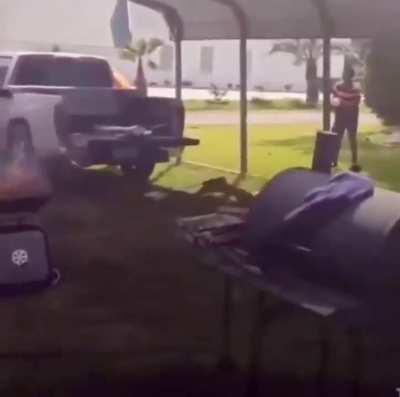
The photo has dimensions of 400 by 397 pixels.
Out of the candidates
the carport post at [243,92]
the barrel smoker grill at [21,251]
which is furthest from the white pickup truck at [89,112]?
the barrel smoker grill at [21,251]

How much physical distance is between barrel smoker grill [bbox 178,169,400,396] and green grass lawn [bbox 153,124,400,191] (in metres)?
5.43

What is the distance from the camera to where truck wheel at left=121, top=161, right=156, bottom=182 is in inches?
428

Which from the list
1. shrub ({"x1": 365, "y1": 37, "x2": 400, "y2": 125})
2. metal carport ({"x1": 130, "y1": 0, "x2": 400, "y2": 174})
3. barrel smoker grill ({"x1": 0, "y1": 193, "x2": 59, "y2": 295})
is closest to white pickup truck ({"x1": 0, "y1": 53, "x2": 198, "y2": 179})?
metal carport ({"x1": 130, "y1": 0, "x2": 400, "y2": 174})

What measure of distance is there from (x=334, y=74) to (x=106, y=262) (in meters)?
8.31

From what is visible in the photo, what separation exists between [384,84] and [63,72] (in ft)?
26.0

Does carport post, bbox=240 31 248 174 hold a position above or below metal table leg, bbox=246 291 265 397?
above

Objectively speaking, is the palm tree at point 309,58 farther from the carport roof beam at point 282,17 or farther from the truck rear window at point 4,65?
the truck rear window at point 4,65

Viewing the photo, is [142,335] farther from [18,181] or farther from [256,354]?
[18,181]

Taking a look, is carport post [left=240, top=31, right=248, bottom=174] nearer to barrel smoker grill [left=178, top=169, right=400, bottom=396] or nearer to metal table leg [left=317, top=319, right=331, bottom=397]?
barrel smoker grill [left=178, top=169, right=400, bottom=396]

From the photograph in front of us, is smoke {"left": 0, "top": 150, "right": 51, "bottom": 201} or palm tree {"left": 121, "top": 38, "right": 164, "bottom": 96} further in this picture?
palm tree {"left": 121, "top": 38, "right": 164, "bottom": 96}

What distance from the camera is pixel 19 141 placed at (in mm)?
6391

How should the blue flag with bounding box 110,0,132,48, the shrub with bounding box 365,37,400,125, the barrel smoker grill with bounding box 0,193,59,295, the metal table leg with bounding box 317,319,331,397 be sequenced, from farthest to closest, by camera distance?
1. the shrub with bounding box 365,37,400,125
2. the blue flag with bounding box 110,0,132,48
3. the barrel smoker grill with bounding box 0,193,59,295
4. the metal table leg with bounding box 317,319,331,397

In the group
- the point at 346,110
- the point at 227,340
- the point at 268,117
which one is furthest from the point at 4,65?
the point at 268,117

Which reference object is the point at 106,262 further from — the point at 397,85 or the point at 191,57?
the point at 397,85
